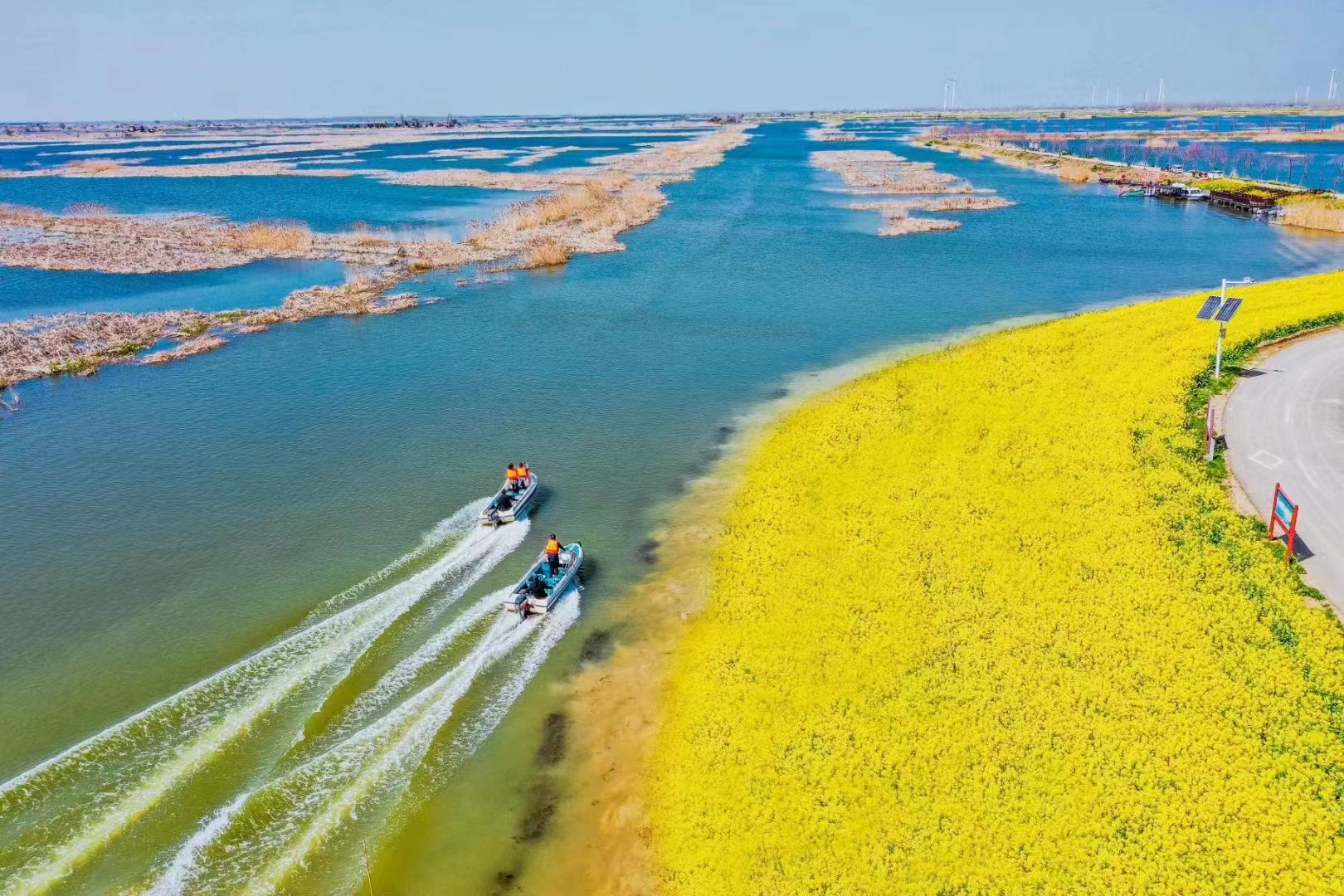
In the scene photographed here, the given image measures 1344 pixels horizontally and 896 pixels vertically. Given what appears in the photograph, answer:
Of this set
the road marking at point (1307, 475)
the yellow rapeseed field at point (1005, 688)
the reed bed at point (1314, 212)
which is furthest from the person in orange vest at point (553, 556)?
Answer: the reed bed at point (1314, 212)

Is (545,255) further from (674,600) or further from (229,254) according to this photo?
(674,600)

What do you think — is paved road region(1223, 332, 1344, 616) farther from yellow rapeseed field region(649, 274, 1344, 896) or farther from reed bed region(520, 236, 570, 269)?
reed bed region(520, 236, 570, 269)

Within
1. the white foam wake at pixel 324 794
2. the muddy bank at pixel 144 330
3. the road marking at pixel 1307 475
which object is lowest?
the white foam wake at pixel 324 794

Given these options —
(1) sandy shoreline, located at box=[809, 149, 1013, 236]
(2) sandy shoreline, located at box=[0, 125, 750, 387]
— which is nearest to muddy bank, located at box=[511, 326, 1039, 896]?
(2) sandy shoreline, located at box=[0, 125, 750, 387]

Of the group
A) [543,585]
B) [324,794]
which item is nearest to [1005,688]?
[543,585]

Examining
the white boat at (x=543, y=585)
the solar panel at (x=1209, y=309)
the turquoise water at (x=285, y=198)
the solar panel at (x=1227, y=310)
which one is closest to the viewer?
the white boat at (x=543, y=585)

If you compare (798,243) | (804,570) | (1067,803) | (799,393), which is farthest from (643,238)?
(1067,803)

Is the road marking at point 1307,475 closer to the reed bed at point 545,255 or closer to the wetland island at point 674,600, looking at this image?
the wetland island at point 674,600
